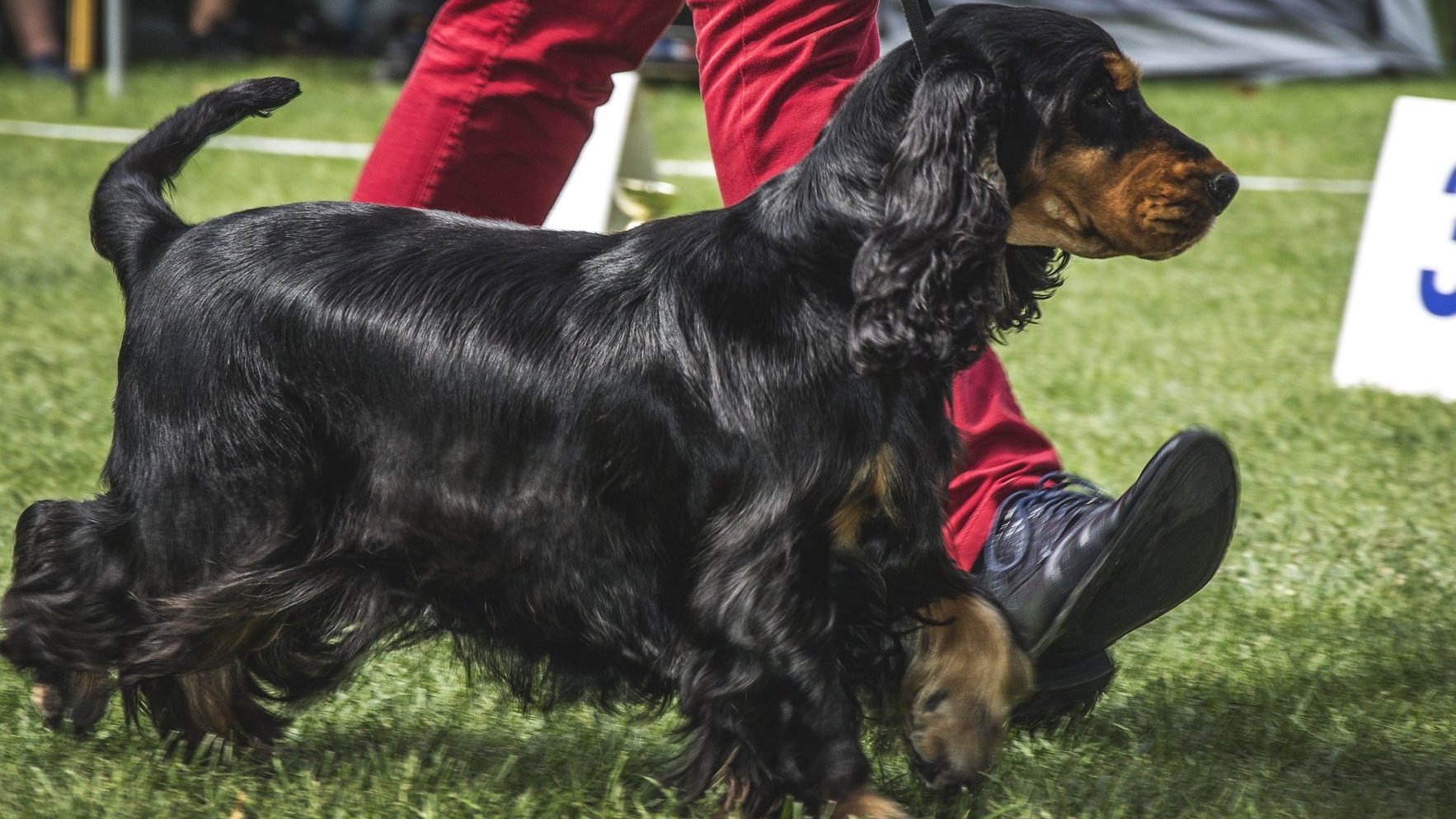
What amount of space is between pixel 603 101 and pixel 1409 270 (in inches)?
124

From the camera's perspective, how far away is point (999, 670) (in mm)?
2219

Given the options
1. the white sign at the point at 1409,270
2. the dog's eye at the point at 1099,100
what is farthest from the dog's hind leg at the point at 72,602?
the white sign at the point at 1409,270

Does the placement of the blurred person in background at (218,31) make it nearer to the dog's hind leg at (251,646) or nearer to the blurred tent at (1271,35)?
the blurred tent at (1271,35)

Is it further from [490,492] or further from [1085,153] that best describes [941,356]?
[490,492]

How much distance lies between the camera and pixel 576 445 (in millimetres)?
2061

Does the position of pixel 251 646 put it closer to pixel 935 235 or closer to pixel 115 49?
pixel 935 235

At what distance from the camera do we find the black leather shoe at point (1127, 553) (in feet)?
7.54

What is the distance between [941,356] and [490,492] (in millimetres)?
640

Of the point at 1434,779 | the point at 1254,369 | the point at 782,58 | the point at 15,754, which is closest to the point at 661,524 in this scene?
the point at 782,58

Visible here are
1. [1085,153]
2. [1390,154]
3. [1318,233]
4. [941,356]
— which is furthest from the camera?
[1318,233]

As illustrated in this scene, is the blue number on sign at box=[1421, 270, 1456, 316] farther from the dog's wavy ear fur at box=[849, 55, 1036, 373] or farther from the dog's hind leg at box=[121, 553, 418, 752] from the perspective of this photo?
the dog's hind leg at box=[121, 553, 418, 752]

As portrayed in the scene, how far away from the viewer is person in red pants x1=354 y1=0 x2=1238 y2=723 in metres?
2.36

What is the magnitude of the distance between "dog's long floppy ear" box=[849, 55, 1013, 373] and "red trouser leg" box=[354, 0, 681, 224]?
2.73 feet

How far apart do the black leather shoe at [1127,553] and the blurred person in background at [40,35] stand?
11.0 m
